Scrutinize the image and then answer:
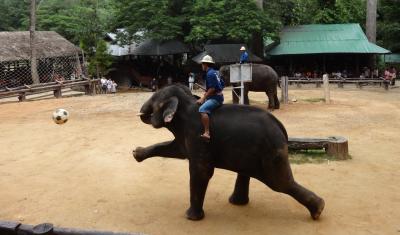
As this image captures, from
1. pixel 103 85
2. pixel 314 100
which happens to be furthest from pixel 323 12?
pixel 103 85

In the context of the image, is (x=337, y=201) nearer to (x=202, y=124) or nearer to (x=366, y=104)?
(x=202, y=124)

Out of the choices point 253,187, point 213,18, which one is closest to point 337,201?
point 253,187

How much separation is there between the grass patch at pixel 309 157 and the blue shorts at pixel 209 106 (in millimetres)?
3561

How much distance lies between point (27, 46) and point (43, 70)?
281 cm

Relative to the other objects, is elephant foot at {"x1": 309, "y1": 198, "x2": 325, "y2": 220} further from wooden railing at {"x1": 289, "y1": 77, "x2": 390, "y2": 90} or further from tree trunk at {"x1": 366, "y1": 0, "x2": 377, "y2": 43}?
tree trunk at {"x1": 366, "y1": 0, "x2": 377, "y2": 43}

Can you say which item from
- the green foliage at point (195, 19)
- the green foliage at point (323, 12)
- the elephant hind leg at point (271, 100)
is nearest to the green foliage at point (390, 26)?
the green foliage at point (323, 12)

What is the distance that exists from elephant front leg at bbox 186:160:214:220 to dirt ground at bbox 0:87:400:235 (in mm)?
150

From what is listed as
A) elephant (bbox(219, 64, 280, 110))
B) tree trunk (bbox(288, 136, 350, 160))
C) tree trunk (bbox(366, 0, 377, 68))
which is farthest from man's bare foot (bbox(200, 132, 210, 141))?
tree trunk (bbox(366, 0, 377, 68))

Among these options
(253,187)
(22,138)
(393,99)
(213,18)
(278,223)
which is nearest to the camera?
(278,223)

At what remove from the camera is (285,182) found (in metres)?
6.16

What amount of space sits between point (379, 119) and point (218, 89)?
388 inches

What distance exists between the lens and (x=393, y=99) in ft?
66.7

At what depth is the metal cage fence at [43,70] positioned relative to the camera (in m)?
29.3

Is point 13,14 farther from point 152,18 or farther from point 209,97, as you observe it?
point 209,97
